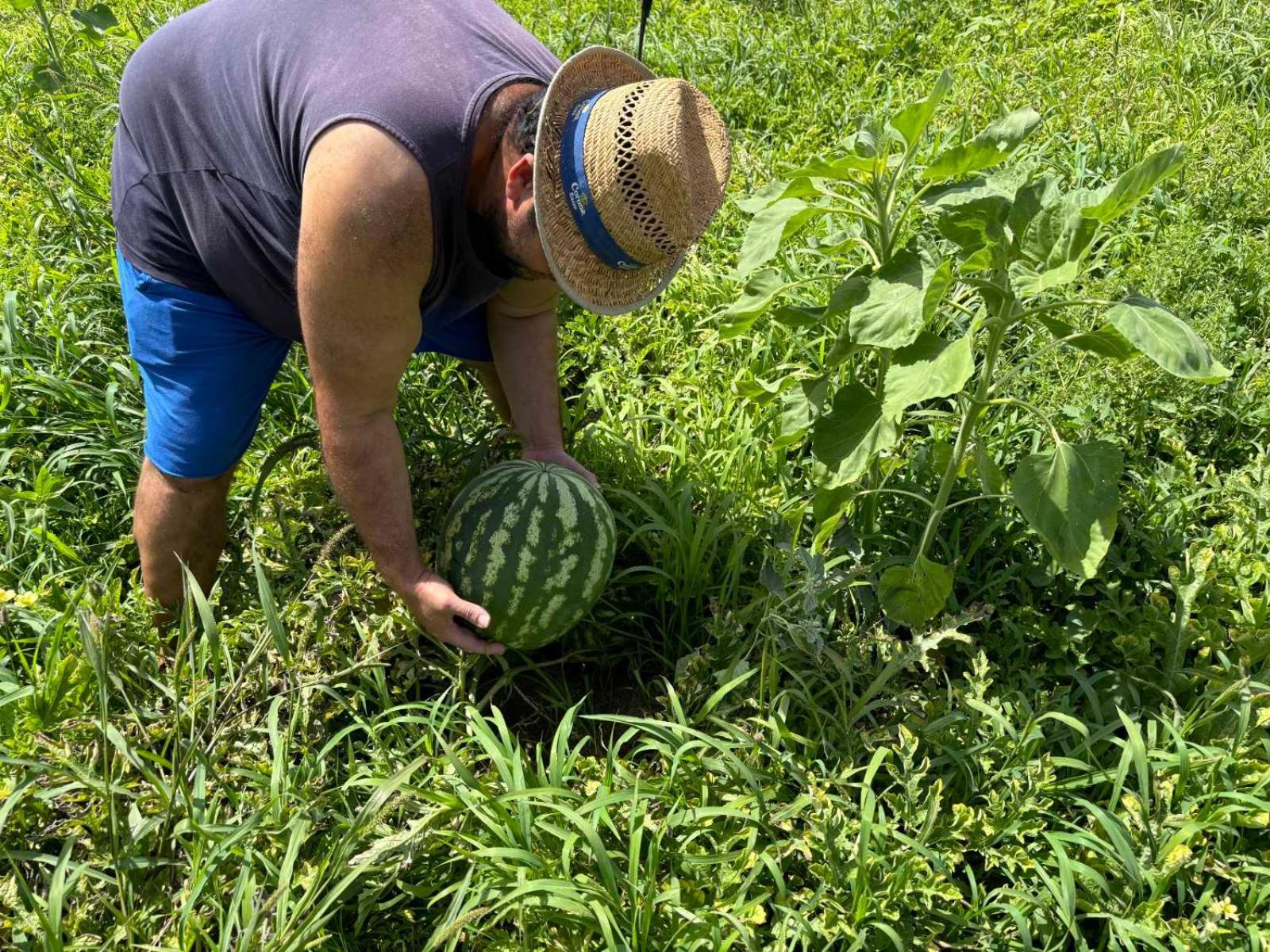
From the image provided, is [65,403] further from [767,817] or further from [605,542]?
[767,817]

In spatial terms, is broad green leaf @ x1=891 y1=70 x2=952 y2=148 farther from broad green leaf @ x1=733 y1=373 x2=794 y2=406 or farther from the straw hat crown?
broad green leaf @ x1=733 y1=373 x2=794 y2=406

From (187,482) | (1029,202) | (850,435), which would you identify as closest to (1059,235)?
(1029,202)

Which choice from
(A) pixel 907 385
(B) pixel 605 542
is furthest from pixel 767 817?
(A) pixel 907 385

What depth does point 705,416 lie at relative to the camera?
3.36 meters

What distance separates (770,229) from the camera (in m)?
2.35

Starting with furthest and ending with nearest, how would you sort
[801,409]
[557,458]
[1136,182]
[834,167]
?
[557,458] < [801,409] < [834,167] < [1136,182]

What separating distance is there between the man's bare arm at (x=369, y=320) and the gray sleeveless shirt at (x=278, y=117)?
0.07 m

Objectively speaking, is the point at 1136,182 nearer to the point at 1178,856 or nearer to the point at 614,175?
the point at 614,175

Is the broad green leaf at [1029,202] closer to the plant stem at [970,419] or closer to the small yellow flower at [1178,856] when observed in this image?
the plant stem at [970,419]

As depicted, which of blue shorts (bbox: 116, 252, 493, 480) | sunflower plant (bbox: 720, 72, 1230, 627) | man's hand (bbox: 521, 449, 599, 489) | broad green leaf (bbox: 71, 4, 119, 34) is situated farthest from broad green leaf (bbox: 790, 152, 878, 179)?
broad green leaf (bbox: 71, 4, 119, 34)

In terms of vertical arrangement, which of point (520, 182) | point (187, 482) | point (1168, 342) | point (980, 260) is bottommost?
point (187, 482)

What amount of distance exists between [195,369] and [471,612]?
92 centimetres

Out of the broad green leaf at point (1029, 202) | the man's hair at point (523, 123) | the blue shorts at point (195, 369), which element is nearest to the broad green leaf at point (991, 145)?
the broad green leaf at point (1029, 202)

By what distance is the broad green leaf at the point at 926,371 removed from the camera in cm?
207
